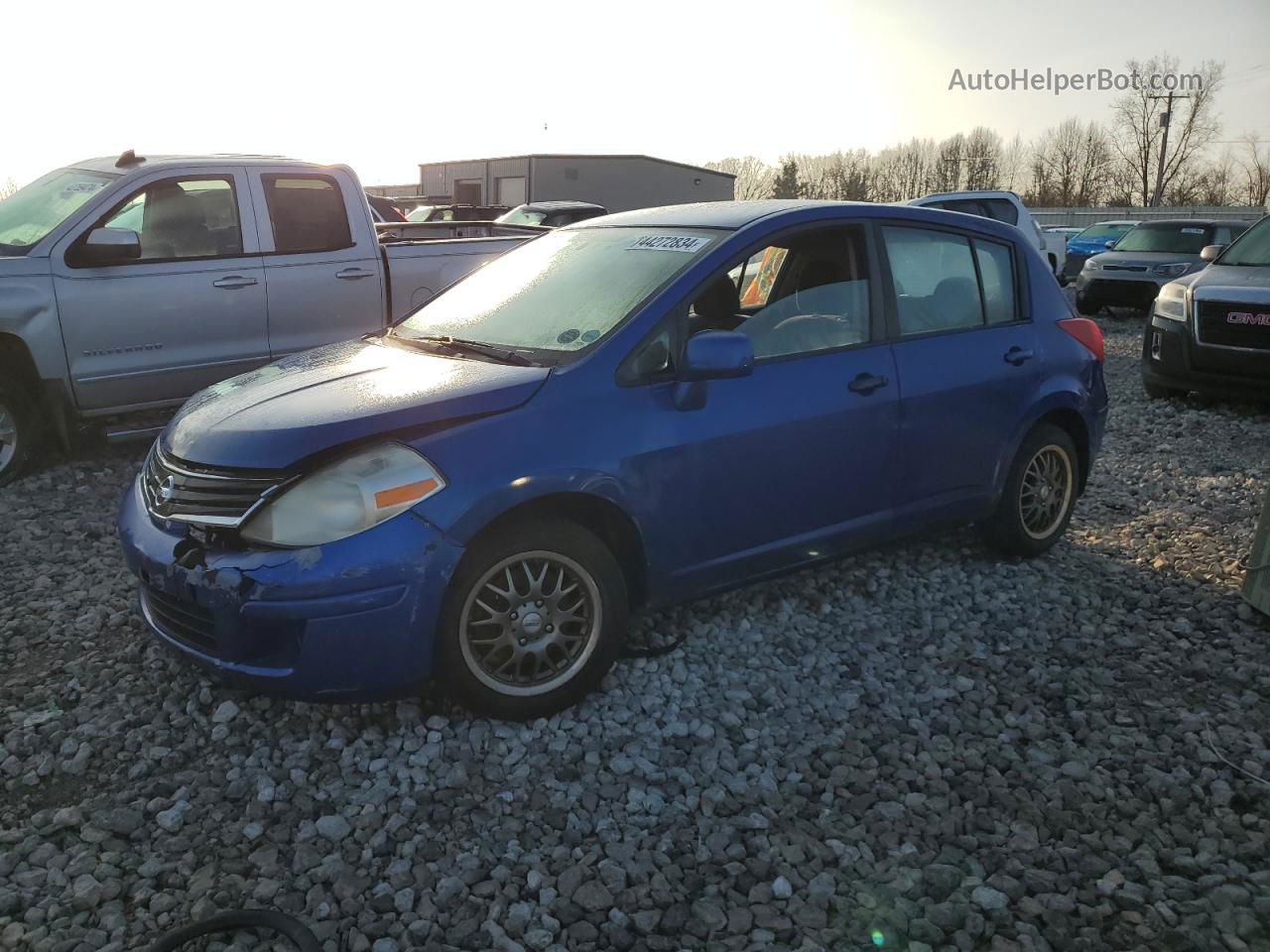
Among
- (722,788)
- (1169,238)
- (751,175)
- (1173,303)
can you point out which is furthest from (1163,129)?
(722,788)

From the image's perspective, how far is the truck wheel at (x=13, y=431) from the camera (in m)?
6.37

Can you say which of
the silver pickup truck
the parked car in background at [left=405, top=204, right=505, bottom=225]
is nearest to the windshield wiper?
the silver pickup truck

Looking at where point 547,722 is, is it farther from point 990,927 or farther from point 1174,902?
point 1174,902

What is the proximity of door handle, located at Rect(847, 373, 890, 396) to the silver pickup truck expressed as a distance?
3.22 metres

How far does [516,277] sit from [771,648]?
194 cm

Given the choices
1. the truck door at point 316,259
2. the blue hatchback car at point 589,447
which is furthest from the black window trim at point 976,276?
the truck door at point 316,259

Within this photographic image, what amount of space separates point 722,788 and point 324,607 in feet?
4.54

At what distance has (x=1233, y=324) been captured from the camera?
350 inches

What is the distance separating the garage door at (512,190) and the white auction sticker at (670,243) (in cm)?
3935

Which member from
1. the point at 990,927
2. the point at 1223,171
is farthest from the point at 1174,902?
the point at 1223,171

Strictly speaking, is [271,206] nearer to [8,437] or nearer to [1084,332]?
[8,437]

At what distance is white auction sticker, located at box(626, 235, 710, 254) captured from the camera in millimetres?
4016

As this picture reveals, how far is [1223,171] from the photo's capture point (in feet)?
213

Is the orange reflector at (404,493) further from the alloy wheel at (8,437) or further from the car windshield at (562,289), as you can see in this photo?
the alloy wheel at (8,437)
